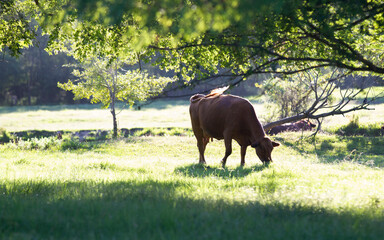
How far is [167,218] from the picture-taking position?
16.5ft

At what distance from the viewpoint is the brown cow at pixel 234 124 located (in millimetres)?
11602

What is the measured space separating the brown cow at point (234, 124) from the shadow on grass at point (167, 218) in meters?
5.64

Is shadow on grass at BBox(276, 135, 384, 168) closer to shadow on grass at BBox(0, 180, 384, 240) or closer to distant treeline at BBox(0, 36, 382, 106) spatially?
shadow on grass at BBox(0, 180, 384, 240)

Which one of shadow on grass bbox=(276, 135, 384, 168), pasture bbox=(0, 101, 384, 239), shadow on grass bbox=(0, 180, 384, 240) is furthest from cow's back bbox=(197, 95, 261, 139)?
shadow on grass bbox=(276, 135, 384, 168)

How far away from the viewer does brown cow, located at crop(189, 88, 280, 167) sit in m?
11.6

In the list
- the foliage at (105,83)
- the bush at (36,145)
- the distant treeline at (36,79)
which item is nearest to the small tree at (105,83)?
the foliage at (105,83)

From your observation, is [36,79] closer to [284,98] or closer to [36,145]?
[284,98]

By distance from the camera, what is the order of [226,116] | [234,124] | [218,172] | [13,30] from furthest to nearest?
Result: [226,116] < [234,124] < [13,30] < [218,172]

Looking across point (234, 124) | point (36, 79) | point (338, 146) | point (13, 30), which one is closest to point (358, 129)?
point (338, 146)

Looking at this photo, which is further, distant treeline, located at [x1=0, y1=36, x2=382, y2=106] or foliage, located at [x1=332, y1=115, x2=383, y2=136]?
distant treeline, located at [x1=0, y1=36, x2=382, y2=106]

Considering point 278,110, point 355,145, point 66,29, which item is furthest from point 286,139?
point 66,29

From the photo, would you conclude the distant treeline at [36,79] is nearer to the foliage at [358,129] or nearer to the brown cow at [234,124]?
the foliage at [358,129]

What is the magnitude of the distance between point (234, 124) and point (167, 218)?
23.1 feet

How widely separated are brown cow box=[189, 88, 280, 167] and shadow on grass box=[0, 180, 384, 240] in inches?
222
